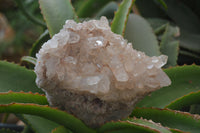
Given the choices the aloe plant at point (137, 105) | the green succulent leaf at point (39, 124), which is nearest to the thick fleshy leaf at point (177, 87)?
the aloe plant at point (137, 105)

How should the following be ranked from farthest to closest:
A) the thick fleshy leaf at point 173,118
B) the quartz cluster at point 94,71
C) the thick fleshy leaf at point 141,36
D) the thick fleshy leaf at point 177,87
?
the thick fleshy leaf at point 141,36
the thick fleshy leaf at point 177,87
the thick fleshy leaf at point 173,118
the quartz cluster at point 94,71

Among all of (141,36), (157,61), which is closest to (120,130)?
(157,61)

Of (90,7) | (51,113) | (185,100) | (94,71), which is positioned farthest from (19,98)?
(90,7)

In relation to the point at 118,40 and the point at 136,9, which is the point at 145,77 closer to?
the point at 118,40

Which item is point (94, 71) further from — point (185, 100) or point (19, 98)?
point (185, 100)

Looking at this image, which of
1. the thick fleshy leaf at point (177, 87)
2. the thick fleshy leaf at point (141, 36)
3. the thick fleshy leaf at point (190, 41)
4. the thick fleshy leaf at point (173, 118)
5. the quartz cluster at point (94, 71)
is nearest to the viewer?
the quartz cluster at point (94, 71)

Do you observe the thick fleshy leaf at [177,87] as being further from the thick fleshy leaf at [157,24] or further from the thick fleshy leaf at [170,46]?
the thick fleshy leaf at [157,24]

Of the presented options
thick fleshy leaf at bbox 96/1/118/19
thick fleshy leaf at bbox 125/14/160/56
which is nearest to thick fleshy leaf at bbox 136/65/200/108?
thick fleshy leaf at bbox 125/14/160/56
